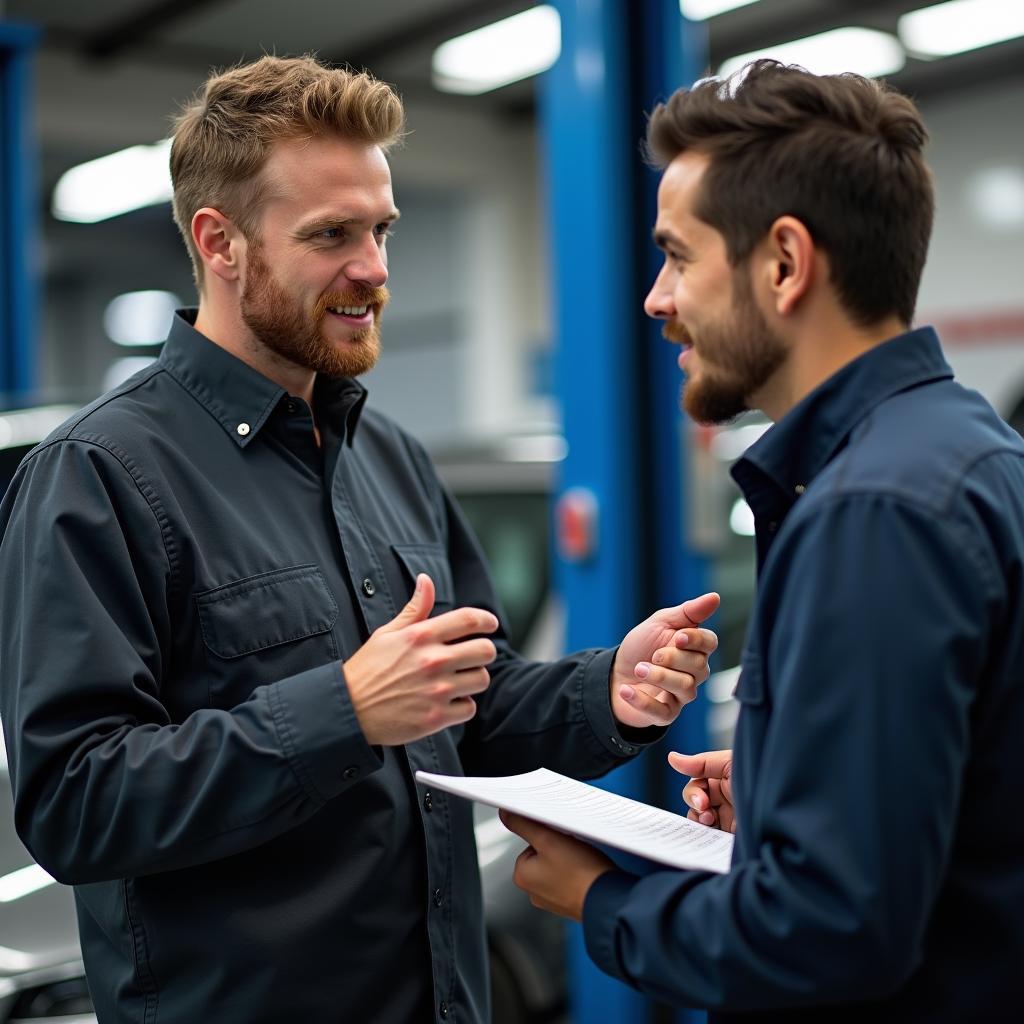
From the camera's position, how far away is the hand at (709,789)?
1803mm

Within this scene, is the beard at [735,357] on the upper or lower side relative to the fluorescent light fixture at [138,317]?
lower

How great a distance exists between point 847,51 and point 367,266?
27.1ft

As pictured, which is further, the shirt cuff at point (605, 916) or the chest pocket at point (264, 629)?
the chest pocket at point (264, 629)

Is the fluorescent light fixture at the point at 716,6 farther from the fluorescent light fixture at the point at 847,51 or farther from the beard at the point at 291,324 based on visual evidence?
the beard at the point at 291,324

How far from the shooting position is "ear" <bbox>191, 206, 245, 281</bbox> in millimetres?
2018

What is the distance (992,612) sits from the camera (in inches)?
49.6

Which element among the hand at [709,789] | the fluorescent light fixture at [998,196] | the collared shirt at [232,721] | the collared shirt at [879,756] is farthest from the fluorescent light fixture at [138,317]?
the collared shirt at [879,756]

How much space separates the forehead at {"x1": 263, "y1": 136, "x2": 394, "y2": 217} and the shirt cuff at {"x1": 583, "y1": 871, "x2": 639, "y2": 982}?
41.7 inches

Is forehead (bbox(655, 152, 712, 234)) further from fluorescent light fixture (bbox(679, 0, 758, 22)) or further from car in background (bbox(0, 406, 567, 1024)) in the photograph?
fluorescent light fixture (bbox(679, 0, 758, 22))

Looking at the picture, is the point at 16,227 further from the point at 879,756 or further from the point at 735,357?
the point at 879,756

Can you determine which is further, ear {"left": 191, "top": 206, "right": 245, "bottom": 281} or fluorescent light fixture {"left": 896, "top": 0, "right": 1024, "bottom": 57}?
fluorescent light fixture {"left": 896, "top": 0, "right": 1024, "bottom": 57}

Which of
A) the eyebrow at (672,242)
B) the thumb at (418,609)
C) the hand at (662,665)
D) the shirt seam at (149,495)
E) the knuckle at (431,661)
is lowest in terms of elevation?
the hand at (662,665)

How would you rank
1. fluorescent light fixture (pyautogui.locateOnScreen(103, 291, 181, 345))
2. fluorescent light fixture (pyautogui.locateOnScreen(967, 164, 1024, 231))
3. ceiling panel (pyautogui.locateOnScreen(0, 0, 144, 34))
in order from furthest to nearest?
fluorescent light fixture (pyautogui.locateOnScreen(103, 291, 181, 345)), fluorescent light fixture (pyautogui.locateOnScreen(967, 164, 1024, 231)), ceiling panel (pyautogui.locateOnScreen(0, 0, 144, 34))

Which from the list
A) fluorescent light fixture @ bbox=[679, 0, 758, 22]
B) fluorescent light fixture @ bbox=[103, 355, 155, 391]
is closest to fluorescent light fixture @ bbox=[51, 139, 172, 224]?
fluorescent light fixture @ bbox=[679, 0, 758, 22]
